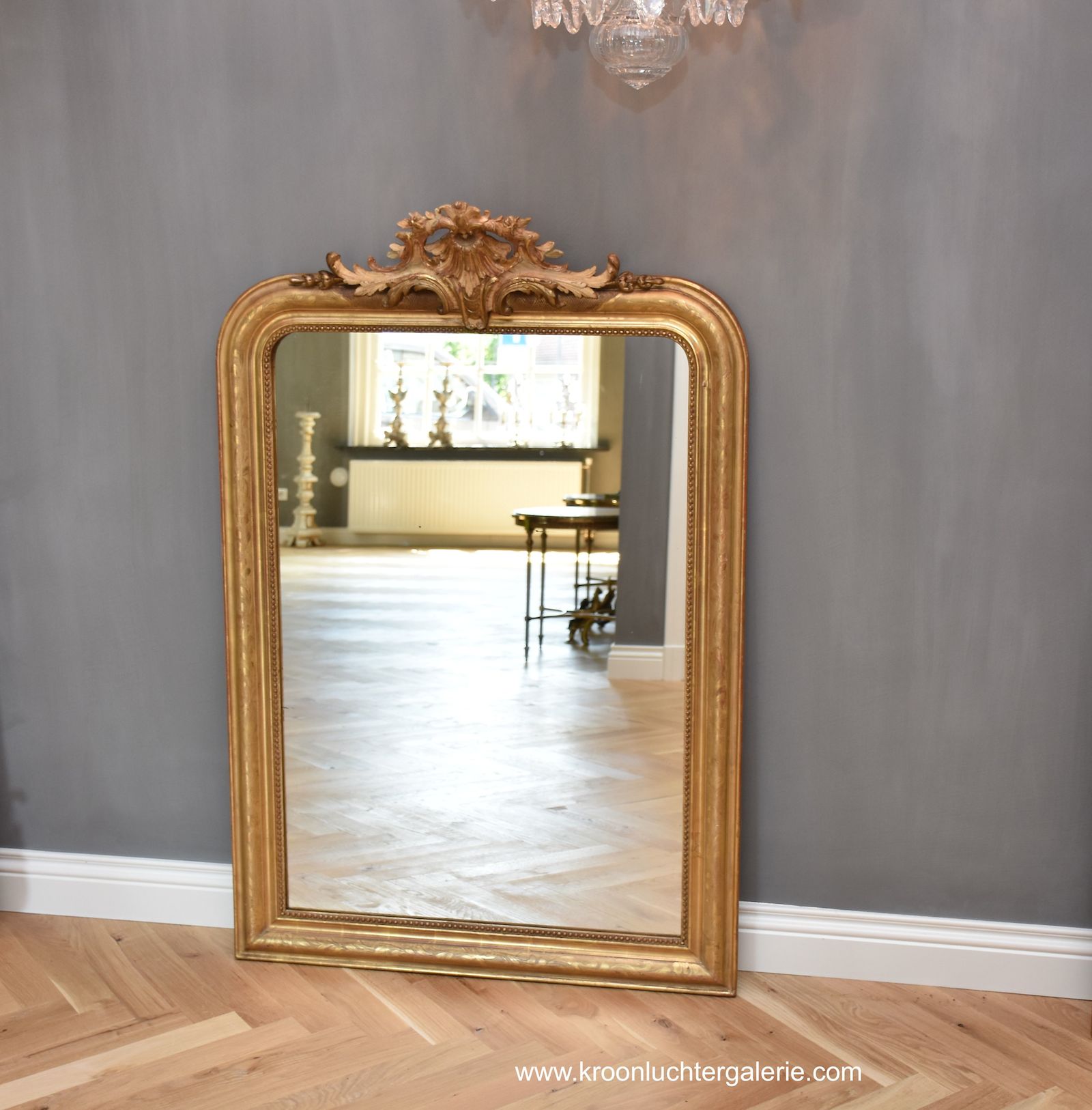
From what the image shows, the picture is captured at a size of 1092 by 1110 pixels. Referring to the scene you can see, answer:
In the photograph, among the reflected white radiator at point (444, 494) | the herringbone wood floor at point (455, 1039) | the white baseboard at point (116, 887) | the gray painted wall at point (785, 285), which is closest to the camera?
the herringbone wood floor at point (455, 1039)

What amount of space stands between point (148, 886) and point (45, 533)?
33.3 inches

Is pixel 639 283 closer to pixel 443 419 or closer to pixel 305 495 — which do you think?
pixel 443 419

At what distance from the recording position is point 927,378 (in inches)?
91.9

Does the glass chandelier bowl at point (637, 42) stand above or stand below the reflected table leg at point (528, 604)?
above

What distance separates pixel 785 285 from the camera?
234 centimetres

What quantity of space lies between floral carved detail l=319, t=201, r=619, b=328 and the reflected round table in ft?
1.35

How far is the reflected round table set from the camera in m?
2.45

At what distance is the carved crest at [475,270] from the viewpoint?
231cm

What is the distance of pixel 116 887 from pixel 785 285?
2019 millimetres

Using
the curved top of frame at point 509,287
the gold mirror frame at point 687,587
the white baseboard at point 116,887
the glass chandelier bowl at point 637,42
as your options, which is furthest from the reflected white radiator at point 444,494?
the white baseboard at point 116,887

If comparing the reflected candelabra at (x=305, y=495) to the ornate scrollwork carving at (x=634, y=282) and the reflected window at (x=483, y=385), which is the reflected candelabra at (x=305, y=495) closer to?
the reflected window at (x=483, y=385)

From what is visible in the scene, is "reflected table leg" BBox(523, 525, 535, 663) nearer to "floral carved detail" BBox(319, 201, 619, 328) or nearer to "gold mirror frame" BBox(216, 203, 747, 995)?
"gold mirror frame" BBox(216, 203, 747, 995)

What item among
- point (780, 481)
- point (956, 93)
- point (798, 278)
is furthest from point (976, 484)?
point (956, 93)

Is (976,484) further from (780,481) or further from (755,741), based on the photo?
(755,741)
